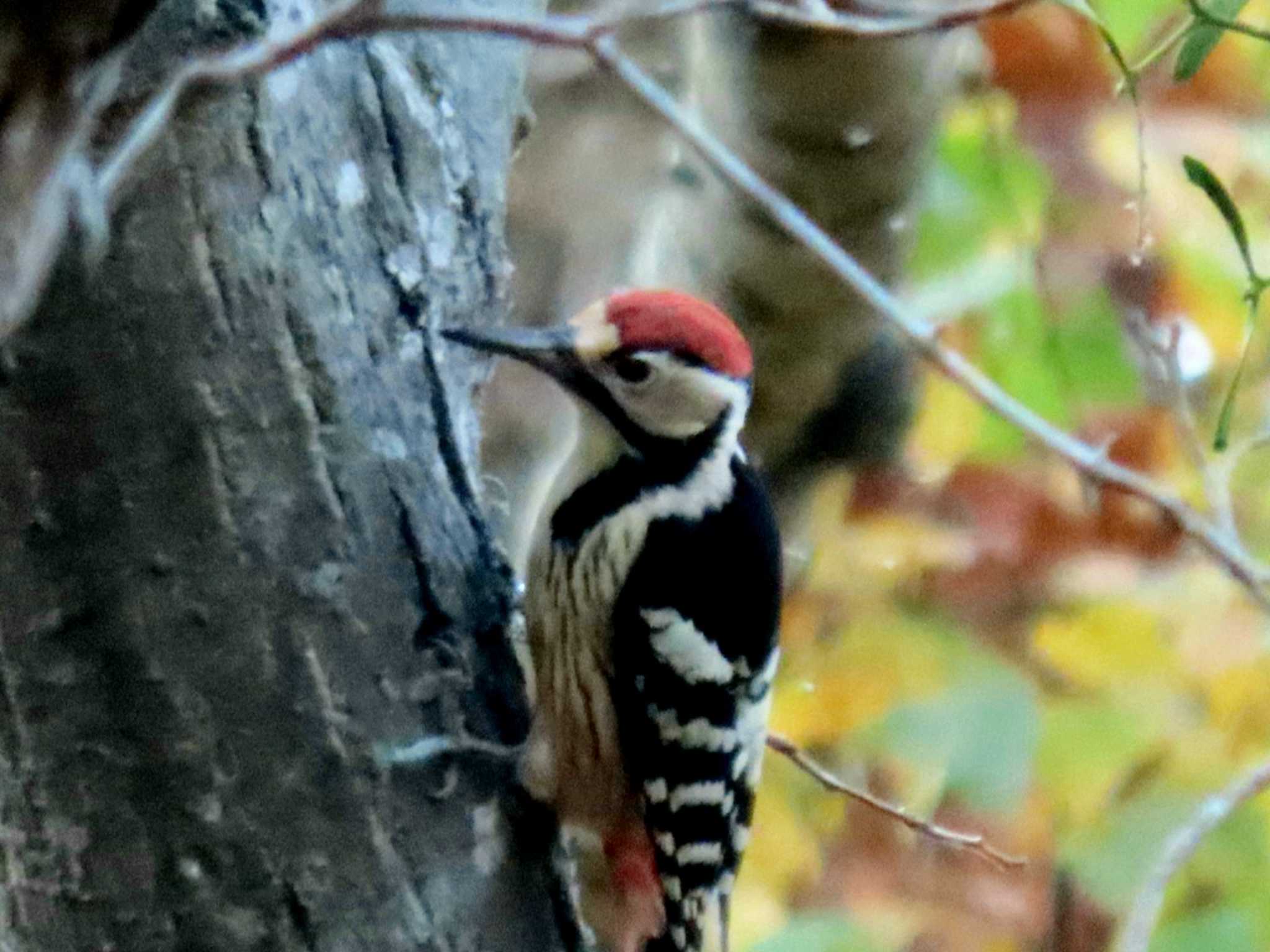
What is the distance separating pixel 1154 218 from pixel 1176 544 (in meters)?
0.43

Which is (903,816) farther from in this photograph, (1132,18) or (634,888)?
(1132,18)

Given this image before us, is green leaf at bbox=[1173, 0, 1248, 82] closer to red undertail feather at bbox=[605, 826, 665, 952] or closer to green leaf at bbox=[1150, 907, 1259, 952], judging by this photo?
red undertail feather at bbox=[605, 826, 665, 952]

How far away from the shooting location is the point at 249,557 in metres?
1.26

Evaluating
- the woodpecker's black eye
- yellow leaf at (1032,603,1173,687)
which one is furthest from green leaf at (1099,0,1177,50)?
the woodpecker's black eye

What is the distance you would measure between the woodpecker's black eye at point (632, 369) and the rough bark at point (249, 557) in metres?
0.17

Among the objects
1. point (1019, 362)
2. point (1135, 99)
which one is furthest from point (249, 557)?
point (1019, 362)

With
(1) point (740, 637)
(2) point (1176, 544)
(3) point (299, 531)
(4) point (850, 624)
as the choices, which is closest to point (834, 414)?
(4) point (850, 624)

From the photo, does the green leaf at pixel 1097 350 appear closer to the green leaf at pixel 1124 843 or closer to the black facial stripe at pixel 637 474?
the green leaf at pixel 1124 843

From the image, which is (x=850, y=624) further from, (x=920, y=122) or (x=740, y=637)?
(x=740, y=637)

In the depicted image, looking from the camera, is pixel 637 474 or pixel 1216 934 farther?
pixel 1216 934

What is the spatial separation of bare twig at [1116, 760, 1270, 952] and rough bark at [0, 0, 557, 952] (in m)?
0.43

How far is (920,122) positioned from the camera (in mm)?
2092

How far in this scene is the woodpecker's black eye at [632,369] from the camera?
152cm

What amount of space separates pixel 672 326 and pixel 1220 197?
1.51 feet
